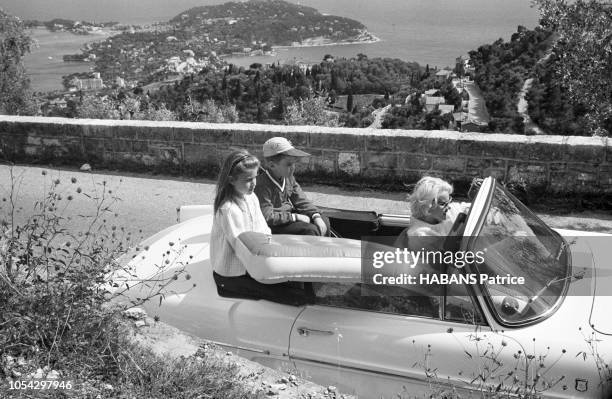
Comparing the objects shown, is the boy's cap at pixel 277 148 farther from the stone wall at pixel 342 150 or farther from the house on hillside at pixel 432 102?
the house on hillside at pixel 432 102

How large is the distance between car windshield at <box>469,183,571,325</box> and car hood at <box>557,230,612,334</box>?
0.08 m

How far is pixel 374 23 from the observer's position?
84.7m

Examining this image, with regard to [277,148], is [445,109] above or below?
below

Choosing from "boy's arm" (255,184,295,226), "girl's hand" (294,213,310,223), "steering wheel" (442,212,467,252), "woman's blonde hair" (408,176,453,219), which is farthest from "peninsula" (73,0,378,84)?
"steering wheel" (442,212,467,252)

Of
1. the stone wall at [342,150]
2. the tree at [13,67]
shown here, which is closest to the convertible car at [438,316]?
the stone wall at [342,150]

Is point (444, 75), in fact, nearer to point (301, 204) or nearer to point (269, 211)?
point (301, 204)

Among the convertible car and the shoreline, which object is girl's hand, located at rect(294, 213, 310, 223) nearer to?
the convertible car

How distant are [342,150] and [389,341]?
16.0 ft

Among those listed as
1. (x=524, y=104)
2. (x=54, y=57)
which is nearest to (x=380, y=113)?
(x=524, y=104)

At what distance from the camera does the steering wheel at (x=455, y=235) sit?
3343 millimetres

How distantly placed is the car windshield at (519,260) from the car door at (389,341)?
0.59 feet

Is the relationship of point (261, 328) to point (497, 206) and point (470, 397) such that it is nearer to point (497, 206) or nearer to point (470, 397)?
point (470, 397)

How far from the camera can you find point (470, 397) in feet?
9.88

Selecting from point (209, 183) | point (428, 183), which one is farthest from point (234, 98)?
point (428, 183)
